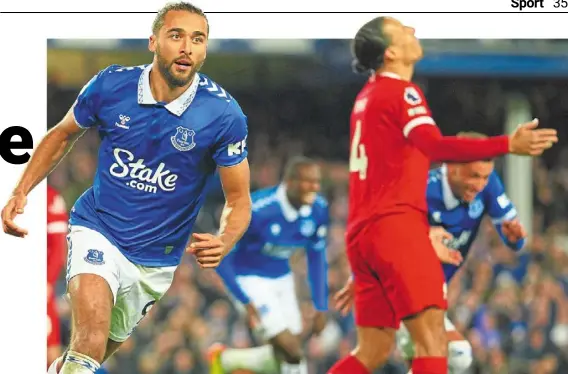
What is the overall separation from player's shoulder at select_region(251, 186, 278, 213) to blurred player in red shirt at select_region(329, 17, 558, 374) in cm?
184

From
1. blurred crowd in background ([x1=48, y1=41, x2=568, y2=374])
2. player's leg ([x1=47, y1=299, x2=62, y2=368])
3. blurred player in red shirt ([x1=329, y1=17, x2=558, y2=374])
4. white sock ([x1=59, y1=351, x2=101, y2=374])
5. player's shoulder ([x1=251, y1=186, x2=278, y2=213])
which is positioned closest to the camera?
white sock ([x1=59, y1=351, x2=101, y2=374])

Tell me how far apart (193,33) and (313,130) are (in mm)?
6601

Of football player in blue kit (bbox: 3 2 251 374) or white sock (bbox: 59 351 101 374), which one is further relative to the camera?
football player in blue kit (bbox: 3 2 251 374)

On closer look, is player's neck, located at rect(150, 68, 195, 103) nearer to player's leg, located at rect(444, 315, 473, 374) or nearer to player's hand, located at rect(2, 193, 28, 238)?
player's hand, located at rect(2, 193, 28, 238)

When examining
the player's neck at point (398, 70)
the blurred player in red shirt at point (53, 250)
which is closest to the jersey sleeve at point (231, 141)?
the player's neck at point (398, 70)

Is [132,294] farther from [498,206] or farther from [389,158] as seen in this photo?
[498,206]

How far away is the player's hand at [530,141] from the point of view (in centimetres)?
507

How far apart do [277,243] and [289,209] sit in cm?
24

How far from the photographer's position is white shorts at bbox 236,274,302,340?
24.0 feet

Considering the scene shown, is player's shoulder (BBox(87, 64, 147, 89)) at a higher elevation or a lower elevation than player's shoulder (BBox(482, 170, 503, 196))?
higher

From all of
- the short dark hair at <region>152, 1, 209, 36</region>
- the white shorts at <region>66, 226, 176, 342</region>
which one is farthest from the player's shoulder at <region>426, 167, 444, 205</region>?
the short dark hair at <region>152, 1, 209, 36</region>

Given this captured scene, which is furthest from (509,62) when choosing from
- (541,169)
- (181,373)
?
(181,373)

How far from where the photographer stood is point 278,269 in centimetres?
760

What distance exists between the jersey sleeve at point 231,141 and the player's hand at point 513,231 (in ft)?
6.26
